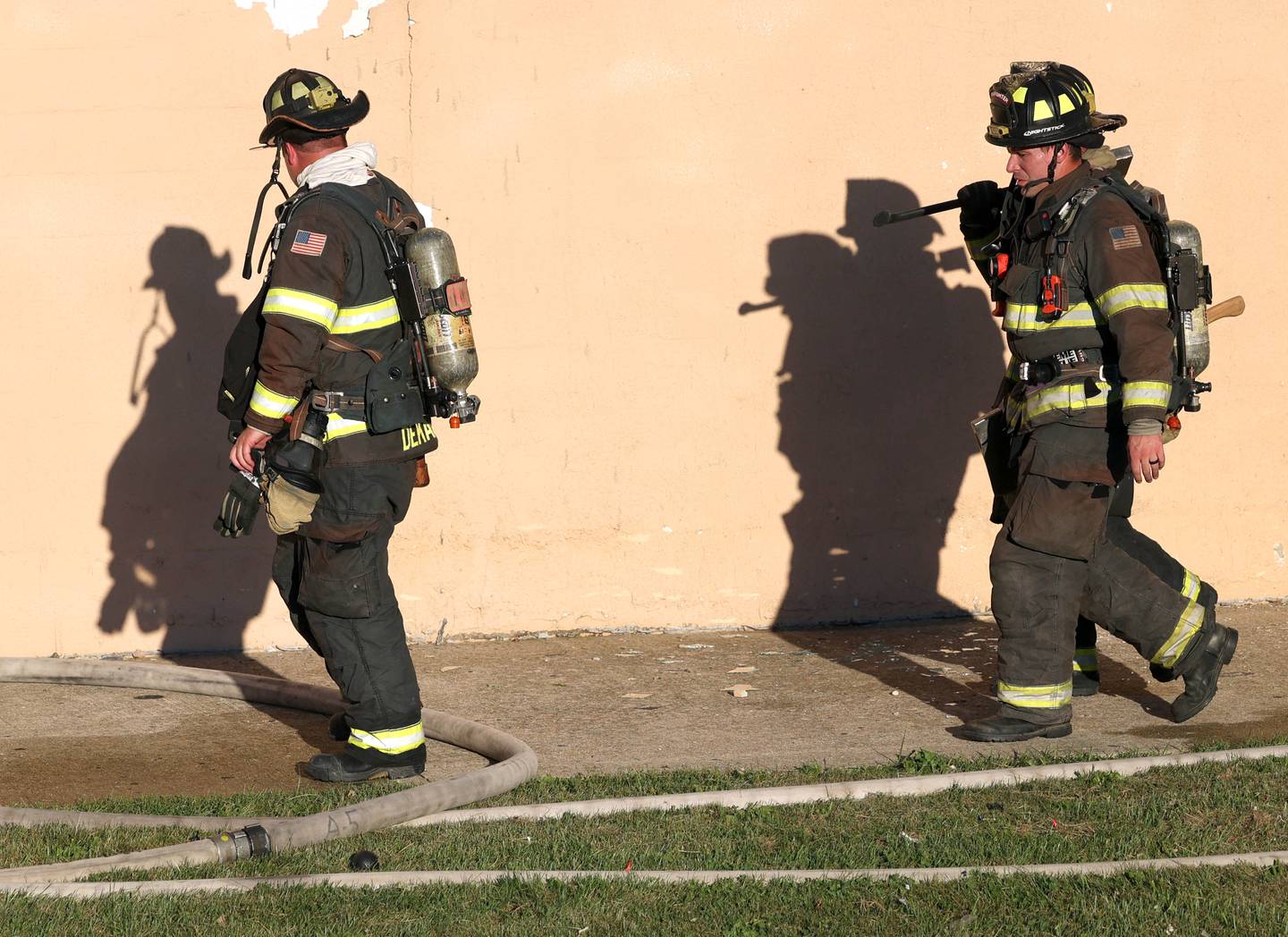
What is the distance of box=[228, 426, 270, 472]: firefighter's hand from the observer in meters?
5.19

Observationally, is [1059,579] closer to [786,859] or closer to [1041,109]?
[1041,109]

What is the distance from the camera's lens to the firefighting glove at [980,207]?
618cm

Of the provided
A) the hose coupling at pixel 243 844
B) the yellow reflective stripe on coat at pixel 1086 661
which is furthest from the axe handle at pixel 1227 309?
the hose coupling at pixel 243 844

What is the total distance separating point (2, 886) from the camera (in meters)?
4.11

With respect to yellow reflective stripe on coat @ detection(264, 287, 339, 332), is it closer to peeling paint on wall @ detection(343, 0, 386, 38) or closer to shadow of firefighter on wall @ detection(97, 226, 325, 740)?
shadow of firefighter on wall @ detection(97, 226, 325, 740)

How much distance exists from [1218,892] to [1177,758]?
1.12 meters

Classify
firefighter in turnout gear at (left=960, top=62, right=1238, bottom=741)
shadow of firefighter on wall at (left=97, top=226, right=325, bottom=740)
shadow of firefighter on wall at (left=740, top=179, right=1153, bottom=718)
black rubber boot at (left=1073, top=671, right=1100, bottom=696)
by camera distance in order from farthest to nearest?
shadow of firefighter on wall at (left=740, top=179, right=1153, bottom=718), shadow of firefighter on wall at (left=97, top=226, right=325, bottom=740), black rubber boot at (left=1073, top=671, right=1100, bottom=696), firefighter in turnout gear at (left=960, top=62, right=1238, bottom=741)

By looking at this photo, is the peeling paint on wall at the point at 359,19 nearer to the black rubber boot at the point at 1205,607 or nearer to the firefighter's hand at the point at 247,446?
the firefighter's hand at the point at 247,446

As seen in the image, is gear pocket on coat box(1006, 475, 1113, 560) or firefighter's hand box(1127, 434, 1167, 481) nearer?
firefighter's hand box(1127, 434, 1167, 481)

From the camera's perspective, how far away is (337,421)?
530cm

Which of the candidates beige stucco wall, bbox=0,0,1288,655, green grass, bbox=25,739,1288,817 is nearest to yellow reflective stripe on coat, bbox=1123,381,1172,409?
green grass, bbox=25,739,1288,817

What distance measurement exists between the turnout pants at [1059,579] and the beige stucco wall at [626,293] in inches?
77.5

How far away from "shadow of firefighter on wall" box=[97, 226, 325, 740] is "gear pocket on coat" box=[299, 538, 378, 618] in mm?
1853

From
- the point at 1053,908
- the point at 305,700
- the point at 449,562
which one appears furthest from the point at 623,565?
the point at 1053,908
